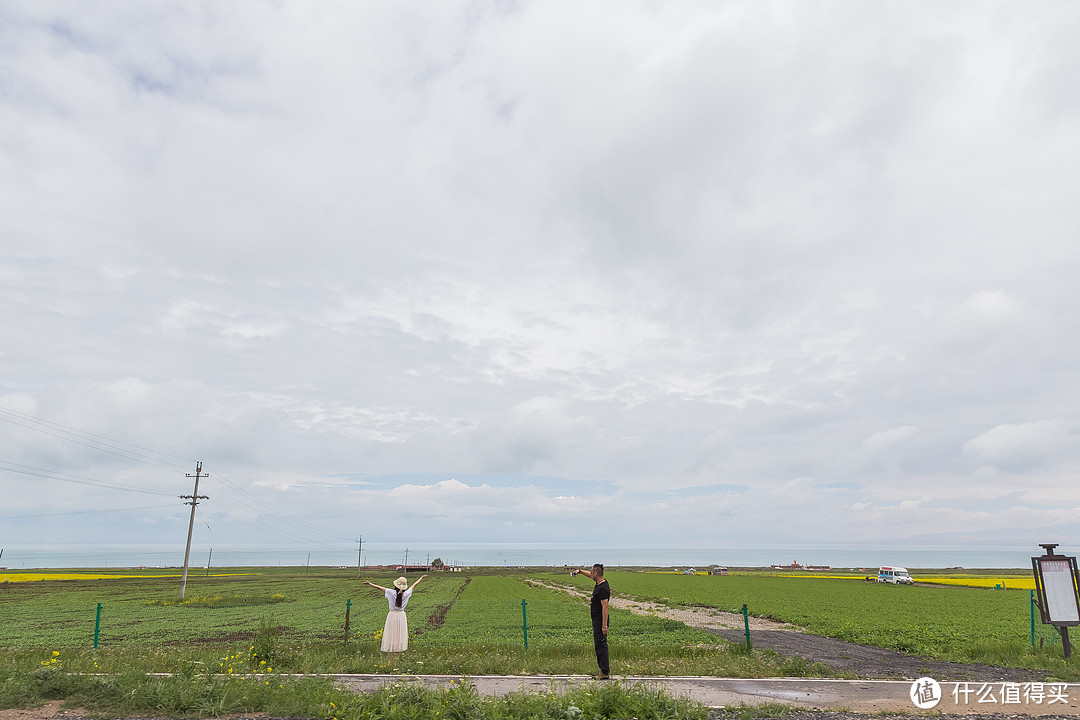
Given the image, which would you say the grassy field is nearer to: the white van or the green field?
the green field

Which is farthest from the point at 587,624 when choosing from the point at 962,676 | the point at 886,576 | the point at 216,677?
the point at 886,576

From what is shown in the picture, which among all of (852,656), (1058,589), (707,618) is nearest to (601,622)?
(852,656)

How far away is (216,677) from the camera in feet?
34.4

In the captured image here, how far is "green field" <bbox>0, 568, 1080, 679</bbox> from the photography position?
1359cm

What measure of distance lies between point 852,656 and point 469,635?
16661 millimetres

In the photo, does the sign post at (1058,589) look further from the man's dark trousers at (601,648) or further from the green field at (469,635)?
the man's dark trousers at (601,648)

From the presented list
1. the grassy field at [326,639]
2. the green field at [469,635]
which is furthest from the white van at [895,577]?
the grassy field at [326,639]

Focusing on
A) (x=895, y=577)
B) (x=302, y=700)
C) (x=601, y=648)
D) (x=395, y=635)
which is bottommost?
(x=895, y=577)

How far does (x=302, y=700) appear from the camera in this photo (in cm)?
950

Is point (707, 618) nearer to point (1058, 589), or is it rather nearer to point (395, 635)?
point (1058, 589)

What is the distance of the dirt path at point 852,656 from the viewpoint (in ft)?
46.8

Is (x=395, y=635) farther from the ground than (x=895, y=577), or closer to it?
farther from the ground

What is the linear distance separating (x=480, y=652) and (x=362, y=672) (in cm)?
403

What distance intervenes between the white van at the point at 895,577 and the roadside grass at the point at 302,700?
96.2m
